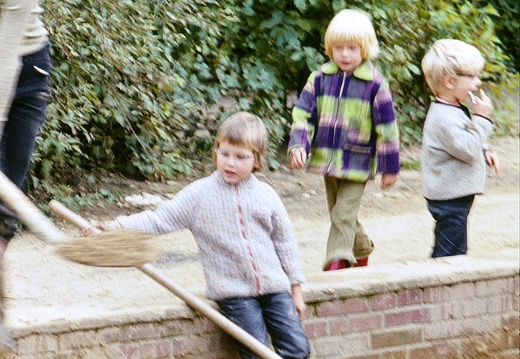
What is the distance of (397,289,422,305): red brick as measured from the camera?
4828 millimetres

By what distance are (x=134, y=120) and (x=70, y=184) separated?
0.56m

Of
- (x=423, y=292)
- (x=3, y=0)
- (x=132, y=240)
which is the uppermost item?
(x=3, y=0)

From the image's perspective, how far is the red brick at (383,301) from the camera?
4758mm

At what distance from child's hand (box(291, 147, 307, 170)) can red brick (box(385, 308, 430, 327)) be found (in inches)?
30.3

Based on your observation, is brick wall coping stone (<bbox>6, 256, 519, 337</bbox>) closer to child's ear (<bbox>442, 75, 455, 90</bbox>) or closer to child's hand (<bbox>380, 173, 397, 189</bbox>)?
child's hand (<bbox>380, 173, 397, 189</bbox>)

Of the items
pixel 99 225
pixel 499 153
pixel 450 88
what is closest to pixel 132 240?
pixel 99 225

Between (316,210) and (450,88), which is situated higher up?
(450,88)

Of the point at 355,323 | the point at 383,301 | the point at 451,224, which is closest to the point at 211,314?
the point at 355,323

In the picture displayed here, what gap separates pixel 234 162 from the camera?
4.24 metres

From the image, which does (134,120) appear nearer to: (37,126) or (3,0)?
(37,126)

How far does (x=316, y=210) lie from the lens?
6.94 m

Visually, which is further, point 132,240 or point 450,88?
point 450,88

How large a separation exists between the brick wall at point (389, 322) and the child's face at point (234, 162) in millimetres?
550

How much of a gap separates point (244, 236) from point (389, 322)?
3.08 ft
